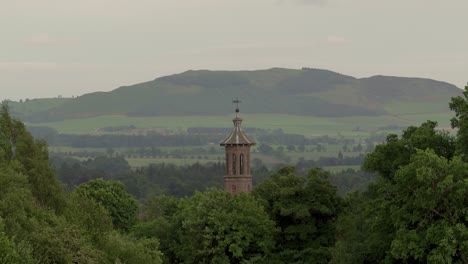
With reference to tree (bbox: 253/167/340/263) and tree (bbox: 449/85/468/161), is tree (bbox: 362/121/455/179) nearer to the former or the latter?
tree (bbox: 449/85/468/161)

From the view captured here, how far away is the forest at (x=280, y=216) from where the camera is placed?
202 feet

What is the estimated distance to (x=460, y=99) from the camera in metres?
71.5

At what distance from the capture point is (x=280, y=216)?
93.8 metres

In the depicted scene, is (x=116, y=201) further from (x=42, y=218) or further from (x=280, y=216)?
(x=42, y=218)

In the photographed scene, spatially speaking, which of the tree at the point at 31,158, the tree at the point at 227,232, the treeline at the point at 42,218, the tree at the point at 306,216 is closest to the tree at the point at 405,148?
the treeline at the point at 42,218

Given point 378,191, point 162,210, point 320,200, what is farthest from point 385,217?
point 162,210

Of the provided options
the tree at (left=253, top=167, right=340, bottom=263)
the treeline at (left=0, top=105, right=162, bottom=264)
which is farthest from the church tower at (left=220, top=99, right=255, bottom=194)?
the treeline at (left=0, top=105, right=162, bottom=264)

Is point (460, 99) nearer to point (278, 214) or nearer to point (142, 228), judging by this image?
point (278, 214)

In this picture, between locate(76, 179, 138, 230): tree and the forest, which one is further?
locate(76, 179, 138, 230): tree

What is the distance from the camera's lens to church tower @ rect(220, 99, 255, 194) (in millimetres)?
128125

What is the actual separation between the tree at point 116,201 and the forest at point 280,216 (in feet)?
10.1

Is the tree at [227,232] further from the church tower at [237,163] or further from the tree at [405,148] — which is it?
the church tower at [237,163]

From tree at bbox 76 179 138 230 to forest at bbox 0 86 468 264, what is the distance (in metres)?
3.08

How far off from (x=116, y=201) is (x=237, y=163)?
2236 centimetres
